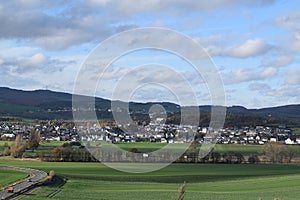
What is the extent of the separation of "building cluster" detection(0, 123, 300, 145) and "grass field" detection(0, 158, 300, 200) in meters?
6.68

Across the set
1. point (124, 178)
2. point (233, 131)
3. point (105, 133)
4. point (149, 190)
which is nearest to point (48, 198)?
point (149, 190)

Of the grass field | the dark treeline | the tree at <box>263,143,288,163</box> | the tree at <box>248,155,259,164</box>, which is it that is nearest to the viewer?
the grass field

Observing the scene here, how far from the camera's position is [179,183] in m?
72.2

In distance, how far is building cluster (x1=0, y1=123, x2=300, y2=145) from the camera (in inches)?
3986

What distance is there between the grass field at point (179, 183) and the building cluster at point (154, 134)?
6.68 metres

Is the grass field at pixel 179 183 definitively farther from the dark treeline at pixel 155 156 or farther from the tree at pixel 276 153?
the tree at pixel 276 153

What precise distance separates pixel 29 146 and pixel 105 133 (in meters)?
18.4

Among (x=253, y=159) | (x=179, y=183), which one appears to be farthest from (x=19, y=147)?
(x=179, y=183)

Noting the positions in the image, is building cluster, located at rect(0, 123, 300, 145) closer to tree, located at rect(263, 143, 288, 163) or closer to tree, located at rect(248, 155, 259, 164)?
tree, located at rect(248, 155, 259, 164)

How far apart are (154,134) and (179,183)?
4695cm

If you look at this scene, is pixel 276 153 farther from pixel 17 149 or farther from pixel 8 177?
pixel 8 177

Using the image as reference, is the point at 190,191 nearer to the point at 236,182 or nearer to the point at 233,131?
the point at 236,182

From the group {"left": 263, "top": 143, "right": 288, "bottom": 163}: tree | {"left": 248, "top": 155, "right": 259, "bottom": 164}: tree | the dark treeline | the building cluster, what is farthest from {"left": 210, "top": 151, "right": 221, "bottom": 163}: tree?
{"left": 263, "top": 143, "right": 288, "bottom": 163}: tree

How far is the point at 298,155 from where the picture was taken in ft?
380
